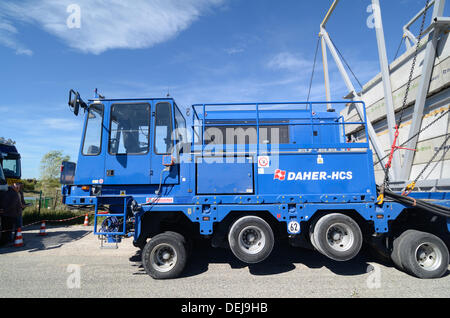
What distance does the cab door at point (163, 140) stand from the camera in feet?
14.8

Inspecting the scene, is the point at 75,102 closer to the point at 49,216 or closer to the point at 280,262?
the point at 280,262

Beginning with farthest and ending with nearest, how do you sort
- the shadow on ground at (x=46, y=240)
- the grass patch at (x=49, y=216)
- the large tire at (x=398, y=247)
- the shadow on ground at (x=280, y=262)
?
the grass patch at (x=49, y=216), the shadow on ground at (x=46, y=240), the shadow on ground at (x=280, y=262), the large tire at (x=398, y=247)

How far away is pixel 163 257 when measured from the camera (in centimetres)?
437

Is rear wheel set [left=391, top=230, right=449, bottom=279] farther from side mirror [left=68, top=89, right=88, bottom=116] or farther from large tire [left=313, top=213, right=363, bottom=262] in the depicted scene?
side mirror [left=68, top=89, right=88, bottom=116]

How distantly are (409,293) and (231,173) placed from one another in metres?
3.53

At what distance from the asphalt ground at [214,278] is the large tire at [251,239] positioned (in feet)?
1.63

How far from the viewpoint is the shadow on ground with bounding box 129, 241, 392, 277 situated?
472cm

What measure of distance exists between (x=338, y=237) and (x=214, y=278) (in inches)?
98.3

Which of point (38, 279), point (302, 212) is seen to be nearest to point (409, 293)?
point (302, 212)

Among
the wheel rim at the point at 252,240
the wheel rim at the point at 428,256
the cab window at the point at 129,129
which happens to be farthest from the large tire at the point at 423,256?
the cab window at the point at 129,129

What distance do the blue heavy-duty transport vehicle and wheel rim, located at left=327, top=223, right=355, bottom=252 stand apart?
18mm

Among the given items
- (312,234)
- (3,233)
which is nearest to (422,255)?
(312,234)

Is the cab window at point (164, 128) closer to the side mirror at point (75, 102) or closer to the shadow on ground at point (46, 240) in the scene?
the side mirror at point (75, 102)
